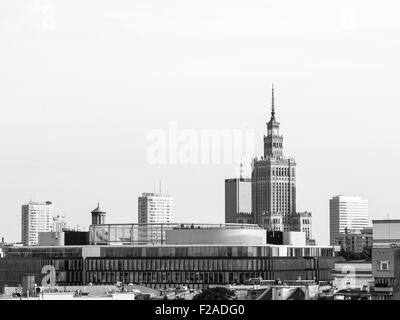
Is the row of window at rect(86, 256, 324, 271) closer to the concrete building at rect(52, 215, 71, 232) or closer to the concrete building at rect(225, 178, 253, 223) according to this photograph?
the concrete building at rect(52, 215, 71, 232)

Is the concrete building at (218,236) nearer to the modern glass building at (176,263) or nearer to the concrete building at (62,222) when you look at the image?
the modern glass building at (176,263)

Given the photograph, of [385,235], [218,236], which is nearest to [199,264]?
[218,236]

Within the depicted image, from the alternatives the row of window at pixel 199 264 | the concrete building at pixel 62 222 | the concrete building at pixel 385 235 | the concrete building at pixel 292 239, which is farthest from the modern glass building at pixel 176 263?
the concrete building at pixel 62 222

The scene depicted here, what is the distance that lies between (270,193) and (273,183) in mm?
5796

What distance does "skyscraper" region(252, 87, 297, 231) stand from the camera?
317 inches

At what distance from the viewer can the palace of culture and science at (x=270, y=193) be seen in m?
7.93

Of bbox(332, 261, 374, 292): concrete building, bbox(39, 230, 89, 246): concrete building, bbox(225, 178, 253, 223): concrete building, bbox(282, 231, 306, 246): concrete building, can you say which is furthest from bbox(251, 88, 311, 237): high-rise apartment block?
bbox(39, 230, 89, 246): concrete building

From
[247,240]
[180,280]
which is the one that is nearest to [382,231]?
[180,280]

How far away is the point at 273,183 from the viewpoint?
21.3 m

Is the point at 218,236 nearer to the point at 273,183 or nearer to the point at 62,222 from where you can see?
the point at 273,183
